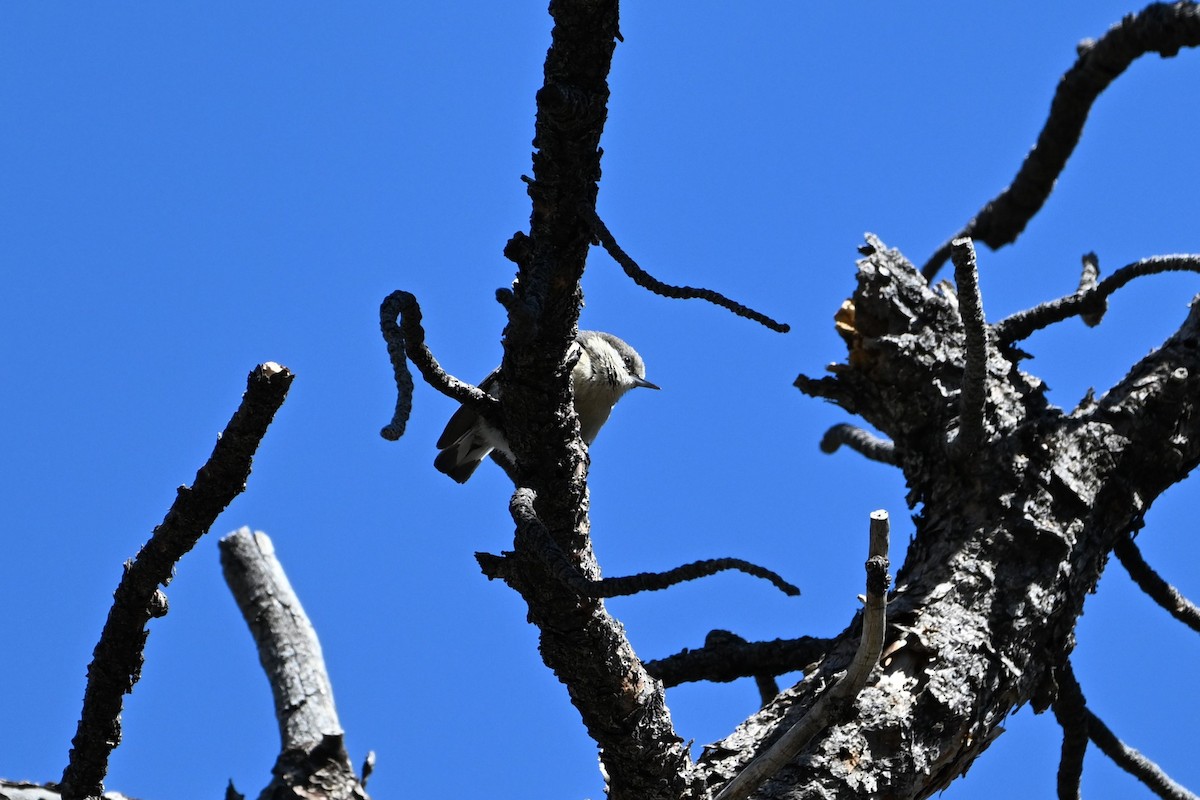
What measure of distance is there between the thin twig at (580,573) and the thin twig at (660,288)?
0.49m

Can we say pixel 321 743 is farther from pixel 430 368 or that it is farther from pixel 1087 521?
pixel 1087 521

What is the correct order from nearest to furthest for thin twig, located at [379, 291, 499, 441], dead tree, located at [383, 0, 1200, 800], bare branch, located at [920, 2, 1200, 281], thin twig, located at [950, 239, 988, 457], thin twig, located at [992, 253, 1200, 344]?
thin twig, located at [379, 291, 499, 441], dead tree, located at [383, 0, 1200, 800], thin twig, located at [950, 239, 988, 457], thin twig, located at [992, 253, 1200, 344], bare branch, located at [920, 2, 1200, 281]

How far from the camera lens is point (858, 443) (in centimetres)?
493

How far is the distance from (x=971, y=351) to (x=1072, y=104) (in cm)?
203

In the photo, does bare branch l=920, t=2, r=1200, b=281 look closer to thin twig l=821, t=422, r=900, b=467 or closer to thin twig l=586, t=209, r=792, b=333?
thin twig l=821, t=422, r=900, b=467

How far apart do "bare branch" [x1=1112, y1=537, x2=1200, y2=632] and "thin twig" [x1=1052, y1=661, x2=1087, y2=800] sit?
0.44 metres

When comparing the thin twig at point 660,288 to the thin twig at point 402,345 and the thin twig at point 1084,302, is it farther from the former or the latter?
the thin twig at point 1084,302

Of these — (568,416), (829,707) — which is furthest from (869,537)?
(568,416)

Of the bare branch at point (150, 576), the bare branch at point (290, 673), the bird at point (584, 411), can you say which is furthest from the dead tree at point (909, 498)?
the bare branch at point (290, 673)

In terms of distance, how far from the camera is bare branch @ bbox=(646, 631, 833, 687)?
3.64m

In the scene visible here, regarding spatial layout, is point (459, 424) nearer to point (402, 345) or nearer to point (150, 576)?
point (150, 576)

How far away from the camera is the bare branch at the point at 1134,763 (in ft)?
12.1

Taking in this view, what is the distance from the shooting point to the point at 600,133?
88.7 inches

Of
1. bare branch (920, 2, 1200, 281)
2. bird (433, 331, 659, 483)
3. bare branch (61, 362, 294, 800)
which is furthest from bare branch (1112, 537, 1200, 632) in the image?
bare branch (61, 362, 294, 800)
